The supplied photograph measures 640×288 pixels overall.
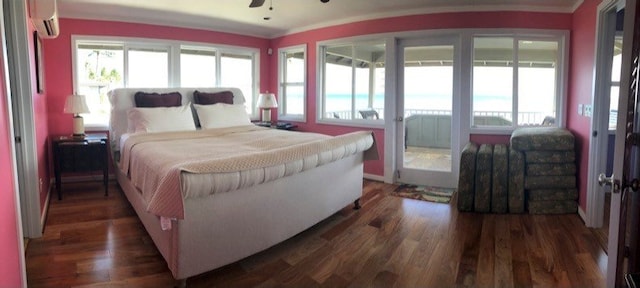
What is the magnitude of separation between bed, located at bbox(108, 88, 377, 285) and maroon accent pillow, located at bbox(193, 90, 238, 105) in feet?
3.44

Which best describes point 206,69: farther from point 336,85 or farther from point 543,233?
point 543,233

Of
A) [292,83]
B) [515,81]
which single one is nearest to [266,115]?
[292,83]

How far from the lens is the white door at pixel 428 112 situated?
4.61m

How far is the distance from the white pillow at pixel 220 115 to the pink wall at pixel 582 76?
377 cm

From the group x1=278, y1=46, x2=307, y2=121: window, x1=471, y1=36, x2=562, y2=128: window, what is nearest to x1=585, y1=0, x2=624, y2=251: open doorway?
x1=471, y1=36, x2=562, y2=128: window

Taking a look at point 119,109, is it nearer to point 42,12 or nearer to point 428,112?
point 42,12

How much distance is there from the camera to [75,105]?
14.1ft

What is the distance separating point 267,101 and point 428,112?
247 centimetres

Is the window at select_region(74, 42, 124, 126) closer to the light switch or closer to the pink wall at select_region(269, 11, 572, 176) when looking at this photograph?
the pink wall at select_region(269, 11, 572, 176)

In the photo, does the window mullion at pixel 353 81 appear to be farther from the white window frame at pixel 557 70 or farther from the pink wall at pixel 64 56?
the pink wall at pixel 64 56

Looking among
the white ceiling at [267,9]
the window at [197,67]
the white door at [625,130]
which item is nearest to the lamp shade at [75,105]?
the white ceiling at [267,9]

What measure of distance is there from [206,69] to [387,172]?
10.3 feet

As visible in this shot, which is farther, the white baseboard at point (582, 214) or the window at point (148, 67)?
the window at point (148, 67)

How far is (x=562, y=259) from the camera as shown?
8.80ft
